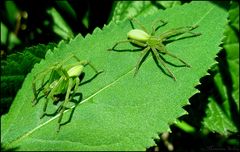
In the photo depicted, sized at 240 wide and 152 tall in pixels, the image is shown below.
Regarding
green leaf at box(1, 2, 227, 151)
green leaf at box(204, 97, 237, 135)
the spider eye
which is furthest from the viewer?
green leaf at box(204, 97, 237, 135)

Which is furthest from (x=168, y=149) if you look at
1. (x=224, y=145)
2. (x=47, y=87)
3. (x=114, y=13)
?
(x=47, y=87)

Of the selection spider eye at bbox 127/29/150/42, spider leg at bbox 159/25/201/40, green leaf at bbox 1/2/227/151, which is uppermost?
spider eye at bbox 127/29/150/42

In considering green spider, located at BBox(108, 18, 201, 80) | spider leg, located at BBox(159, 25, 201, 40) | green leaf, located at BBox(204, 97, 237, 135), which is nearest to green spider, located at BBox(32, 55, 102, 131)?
green spider, located at BBox(108, 18, 201, 80)

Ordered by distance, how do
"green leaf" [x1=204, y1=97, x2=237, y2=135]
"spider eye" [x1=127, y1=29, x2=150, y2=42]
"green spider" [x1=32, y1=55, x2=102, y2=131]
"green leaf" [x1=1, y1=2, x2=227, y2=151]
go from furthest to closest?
"green leaf" [x1=204, y1=97, x2=237, y2=135] → "spider eye" [x1=127, y1=29, x2=150, y2=42] → "green spider" [x1=32, y1=55, x2=102, y2=131] → "green leaf" [x1=1, y1=2, x2=227, y2=151]

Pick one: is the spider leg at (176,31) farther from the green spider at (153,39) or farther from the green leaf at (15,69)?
the green leaf at (15,69)

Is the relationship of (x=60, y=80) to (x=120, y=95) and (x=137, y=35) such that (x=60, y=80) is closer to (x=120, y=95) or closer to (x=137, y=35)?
(x=120, y=95)

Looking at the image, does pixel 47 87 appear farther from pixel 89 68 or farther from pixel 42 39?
pixel 42 39

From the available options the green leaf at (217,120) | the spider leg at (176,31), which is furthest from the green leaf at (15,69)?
the green leaf at (217,120)

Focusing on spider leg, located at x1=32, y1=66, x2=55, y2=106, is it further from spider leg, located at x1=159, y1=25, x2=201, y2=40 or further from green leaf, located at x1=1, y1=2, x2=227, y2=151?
spider leg, located at x1=159, y1=25, x2=201, y2=40
